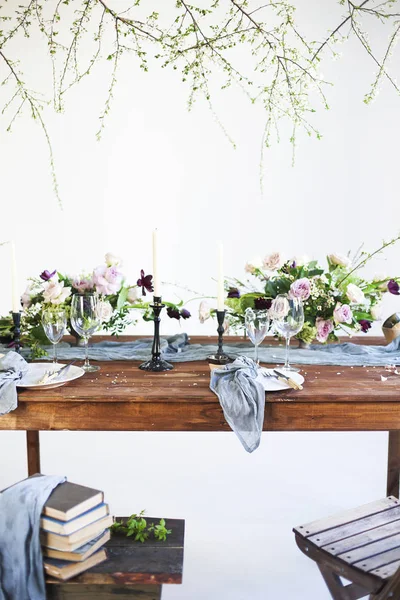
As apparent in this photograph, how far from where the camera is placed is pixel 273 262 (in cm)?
263

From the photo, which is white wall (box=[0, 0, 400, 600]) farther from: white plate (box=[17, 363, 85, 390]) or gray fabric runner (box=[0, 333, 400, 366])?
white plate (box=[17, 363, 85, 390])

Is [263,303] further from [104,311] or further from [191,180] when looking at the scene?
[191,180]

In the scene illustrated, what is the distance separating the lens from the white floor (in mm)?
2506

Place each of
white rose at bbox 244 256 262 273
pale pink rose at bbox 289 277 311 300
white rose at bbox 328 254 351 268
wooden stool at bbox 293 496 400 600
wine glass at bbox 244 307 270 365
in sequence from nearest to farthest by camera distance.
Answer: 1. wooden stool at bbox 293 496 400 600
2. wine glass at bbox 244 307 270 365
3. pale pink rose at bbox 289 277 311 300
4. white rose at bbox 328 254 351 268
5. white rose at bbox 244 256 262 273

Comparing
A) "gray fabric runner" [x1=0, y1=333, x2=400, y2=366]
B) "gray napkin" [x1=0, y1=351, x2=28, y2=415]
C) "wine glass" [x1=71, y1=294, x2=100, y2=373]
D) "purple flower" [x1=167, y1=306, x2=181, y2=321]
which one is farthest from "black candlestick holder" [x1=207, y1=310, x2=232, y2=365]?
"gray napkin" [x1=0, y1=351, x2=28, y2=415]

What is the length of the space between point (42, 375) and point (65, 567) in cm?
74

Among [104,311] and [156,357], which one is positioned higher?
[104,311]

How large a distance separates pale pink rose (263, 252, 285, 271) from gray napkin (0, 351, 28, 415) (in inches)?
37.9

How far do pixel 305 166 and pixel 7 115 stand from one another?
2.15 m

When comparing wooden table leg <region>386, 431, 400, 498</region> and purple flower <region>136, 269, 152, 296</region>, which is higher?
purple flower <region>136, 269, 152, 296</region>

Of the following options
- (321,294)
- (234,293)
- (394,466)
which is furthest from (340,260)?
(394,466)

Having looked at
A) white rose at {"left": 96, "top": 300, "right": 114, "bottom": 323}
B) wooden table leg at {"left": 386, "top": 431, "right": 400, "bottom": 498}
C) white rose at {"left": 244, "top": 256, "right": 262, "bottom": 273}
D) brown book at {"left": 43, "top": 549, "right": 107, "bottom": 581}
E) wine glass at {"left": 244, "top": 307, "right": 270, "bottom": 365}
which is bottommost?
wooden table leg at {"left": 386, "top": 431, "right": 400, "bottom": 498}

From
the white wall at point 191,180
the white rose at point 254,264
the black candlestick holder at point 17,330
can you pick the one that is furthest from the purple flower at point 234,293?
the white wall at point 191,180

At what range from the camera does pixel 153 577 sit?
5.09 feet
